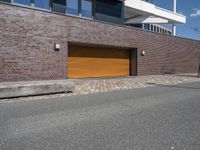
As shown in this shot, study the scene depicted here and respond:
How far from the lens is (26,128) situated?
4.01 metres

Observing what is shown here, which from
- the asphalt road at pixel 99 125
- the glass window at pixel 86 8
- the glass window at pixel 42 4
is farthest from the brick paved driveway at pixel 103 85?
the glass window at pixel 86 8

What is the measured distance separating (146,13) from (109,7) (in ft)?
22.6

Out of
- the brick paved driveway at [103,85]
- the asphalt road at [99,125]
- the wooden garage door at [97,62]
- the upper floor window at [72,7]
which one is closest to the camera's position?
the asphalt road at [99,125]

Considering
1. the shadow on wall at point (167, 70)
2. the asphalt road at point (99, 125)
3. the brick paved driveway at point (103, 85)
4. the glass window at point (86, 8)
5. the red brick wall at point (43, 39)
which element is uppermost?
the glass window at point (86, 8)

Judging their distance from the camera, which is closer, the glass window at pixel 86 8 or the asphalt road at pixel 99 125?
the asphalt road at pixel 99 125

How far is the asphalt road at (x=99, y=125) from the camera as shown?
Result: 3.25 metres

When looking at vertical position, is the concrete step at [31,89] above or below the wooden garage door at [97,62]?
below

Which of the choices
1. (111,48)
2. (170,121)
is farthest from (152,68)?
(170,121)

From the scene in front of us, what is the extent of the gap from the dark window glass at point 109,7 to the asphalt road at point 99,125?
41.0ft

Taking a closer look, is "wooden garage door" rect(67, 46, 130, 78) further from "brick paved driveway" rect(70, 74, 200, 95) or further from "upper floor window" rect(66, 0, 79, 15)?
"upper floor window" rect(66, 0, 79, 15)

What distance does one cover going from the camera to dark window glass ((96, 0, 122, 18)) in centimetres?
1669

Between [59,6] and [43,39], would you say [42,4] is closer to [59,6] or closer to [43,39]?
[59,6]

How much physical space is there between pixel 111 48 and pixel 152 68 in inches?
190

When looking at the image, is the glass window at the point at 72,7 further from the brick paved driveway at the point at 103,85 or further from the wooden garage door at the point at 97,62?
the brick paved driveway at the point at 103,85
